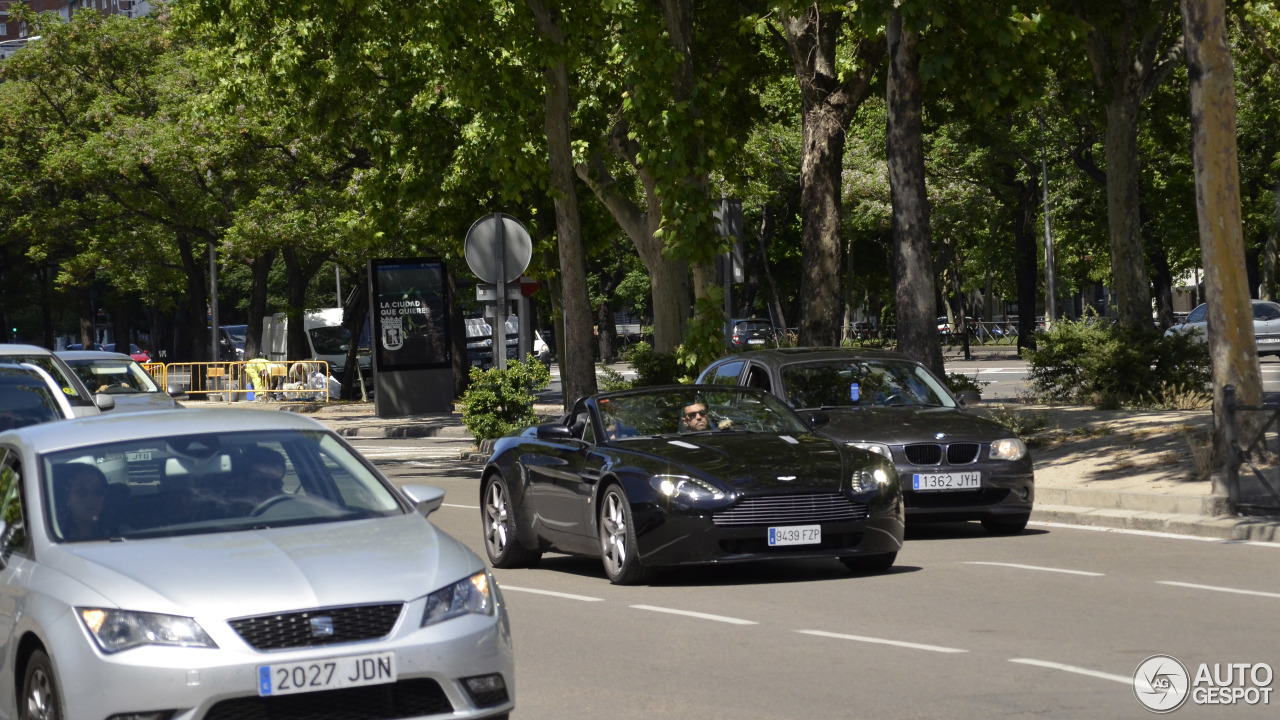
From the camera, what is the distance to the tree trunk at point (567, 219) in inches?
885

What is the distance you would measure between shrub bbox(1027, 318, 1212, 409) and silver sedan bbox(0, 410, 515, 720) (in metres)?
17.8

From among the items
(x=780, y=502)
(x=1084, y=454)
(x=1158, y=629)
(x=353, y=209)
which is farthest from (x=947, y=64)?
(x=353, y=209)

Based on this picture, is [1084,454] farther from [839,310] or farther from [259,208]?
[259,208]

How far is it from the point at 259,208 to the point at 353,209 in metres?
4.23

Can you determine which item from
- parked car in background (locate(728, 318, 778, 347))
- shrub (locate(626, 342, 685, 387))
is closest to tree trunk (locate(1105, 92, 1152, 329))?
shrub (locate(626, 342, 685, 387))

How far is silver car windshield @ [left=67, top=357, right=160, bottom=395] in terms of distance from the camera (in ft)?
73.3

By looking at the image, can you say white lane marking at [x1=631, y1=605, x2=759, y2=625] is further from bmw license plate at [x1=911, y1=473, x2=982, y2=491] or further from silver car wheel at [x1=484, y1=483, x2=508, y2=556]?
bmw license plate at [x1=911, y1=473, x2=982, y2=491]

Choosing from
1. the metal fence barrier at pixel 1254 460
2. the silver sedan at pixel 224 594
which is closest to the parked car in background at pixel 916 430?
the metal fence barrier at pixel 1254 460

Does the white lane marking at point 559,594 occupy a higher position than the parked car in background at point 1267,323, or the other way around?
the parked car in background at point 1267,323

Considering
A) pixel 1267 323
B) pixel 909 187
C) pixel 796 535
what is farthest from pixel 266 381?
pixel 796 535

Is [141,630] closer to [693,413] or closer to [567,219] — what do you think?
[693,413]

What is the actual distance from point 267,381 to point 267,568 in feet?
125

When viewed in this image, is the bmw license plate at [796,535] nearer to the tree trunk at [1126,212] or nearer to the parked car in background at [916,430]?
the parked car in background at [916,430]

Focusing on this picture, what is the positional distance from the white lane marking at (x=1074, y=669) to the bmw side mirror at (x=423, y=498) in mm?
2882
